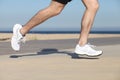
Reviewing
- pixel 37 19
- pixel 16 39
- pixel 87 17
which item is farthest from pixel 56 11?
pixel 16 39

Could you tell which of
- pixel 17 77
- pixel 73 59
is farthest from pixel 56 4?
pixel 17 77

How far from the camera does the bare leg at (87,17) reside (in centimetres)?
749

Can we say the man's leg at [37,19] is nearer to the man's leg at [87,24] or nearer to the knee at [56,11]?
the knee at [56,11]

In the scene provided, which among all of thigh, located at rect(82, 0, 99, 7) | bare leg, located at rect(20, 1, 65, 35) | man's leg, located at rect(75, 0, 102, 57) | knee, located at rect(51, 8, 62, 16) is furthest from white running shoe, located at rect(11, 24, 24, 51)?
thigh, located at rect(82, 0, 99, 7)

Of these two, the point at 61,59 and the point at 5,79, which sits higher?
the point at 61,59

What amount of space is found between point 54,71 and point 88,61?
138 centimetres

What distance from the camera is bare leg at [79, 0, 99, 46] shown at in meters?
7.49

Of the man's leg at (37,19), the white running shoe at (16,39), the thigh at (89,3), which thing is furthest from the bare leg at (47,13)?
the thigh at (89,3)

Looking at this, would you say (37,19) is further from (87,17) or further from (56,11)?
(87,17)

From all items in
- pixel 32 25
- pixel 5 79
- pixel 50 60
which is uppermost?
pixel 32 25

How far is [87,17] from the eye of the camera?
758 centimetres

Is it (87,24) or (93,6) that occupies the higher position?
(93,6)

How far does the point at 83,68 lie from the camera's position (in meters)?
6.73

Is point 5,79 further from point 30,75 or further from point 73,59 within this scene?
point 73,59
